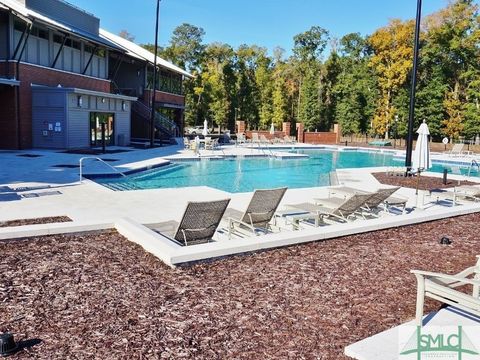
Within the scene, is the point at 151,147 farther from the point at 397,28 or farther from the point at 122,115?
the point at 397,28

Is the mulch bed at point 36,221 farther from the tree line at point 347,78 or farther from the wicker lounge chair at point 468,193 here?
the tree line at point 347,78

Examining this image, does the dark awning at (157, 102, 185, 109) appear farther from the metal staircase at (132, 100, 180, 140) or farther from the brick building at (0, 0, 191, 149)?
the brick building at (0, 0, 191, 149)

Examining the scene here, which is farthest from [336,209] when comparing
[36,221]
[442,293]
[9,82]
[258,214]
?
[9,82]

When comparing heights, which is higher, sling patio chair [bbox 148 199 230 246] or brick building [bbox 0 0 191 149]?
brick building [bbox 0 0 191 149]

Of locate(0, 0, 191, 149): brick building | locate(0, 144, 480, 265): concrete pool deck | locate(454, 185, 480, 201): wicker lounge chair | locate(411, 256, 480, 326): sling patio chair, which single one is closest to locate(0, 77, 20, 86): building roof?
locate(0, 0, 191, 149): brick building

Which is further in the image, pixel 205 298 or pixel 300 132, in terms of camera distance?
pixel 300 132

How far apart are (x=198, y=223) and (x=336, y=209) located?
2.84 m

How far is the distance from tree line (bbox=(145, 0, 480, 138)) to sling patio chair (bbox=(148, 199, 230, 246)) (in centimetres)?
3711

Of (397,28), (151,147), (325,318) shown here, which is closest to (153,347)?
(325,318)

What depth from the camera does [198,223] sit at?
645cm

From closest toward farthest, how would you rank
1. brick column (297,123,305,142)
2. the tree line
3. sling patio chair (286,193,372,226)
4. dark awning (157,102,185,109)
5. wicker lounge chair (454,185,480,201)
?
1. sling patio chair (286,193,372,226)
2. wicker lounge chair (454,185,480,201)
3. dark awning (157,102,185,109)
4. the tree line
5. brick column (297,123,305,142)

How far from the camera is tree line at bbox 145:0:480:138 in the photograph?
40.0m

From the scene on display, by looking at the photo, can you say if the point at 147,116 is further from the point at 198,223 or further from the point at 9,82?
the point at 198,223

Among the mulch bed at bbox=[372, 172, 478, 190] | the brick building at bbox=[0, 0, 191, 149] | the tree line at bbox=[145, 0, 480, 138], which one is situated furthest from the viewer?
the tree line at bbox=[145, 0, 480, 138]
